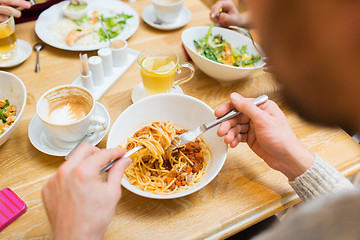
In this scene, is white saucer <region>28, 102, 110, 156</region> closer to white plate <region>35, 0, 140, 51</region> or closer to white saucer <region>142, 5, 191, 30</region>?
white plate <region>35, 0, 140, 51</region>

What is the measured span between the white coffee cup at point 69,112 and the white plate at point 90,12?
534 millimetres

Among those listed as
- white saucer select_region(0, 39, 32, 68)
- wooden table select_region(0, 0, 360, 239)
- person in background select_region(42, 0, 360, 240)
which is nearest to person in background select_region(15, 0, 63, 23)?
white saucer select_region(0, 39, 32, 68)

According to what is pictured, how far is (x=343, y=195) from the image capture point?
549 millimetres

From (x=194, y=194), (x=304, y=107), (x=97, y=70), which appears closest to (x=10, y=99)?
(x=97, y=70)

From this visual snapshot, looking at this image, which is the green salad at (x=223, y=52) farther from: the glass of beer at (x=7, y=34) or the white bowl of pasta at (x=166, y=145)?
the glass of beer at (x=7, y=34)

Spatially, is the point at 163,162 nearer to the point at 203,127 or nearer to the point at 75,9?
the point at 203,127

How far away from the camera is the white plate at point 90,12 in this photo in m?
1.74

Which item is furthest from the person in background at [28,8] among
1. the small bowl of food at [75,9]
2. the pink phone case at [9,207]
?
the pink phone case at [9,207]

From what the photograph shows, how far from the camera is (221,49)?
1760 mm

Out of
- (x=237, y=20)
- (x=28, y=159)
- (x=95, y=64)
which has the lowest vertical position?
(x=28, y=159)

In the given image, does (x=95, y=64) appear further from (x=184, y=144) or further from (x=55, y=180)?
(x=55, y=180)

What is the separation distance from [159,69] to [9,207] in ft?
2.91

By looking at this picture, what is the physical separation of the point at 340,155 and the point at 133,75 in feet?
3.71

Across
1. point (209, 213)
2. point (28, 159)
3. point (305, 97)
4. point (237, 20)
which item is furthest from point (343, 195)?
point (237, 20)
